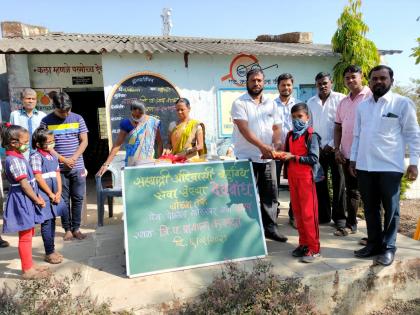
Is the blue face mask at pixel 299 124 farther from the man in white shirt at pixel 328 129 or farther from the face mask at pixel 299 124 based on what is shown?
the man in white shirt at pixel 328 129

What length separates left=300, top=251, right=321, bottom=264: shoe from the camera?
318cm

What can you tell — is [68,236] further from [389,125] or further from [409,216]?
[409,216]

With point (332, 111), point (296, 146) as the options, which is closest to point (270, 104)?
point (296, 146)

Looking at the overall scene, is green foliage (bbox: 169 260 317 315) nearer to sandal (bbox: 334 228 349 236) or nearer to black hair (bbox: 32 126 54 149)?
sandal (bbox: 334 228 349 236)

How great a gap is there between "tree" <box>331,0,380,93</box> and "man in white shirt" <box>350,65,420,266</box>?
4.24m

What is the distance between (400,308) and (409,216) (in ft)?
10.0

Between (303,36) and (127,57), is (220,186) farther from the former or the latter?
(303,36)

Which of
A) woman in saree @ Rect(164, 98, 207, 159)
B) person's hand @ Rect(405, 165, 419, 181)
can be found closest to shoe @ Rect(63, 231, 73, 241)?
woman in saree @ Rect(164, 98, 207, 159)

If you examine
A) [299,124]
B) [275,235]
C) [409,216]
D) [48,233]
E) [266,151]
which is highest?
[299,124]

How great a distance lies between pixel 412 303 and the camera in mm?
3203

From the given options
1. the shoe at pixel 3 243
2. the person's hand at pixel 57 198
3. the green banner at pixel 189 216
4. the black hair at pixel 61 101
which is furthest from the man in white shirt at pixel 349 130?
the shoe at pixel 3 243

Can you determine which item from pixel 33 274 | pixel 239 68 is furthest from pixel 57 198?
pixel 239 68

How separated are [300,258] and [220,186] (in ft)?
3.52

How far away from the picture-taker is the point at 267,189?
3650mm
